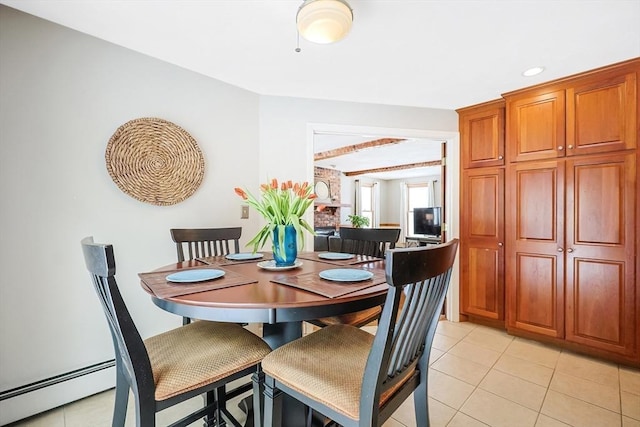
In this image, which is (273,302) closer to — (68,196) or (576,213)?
(68,196)

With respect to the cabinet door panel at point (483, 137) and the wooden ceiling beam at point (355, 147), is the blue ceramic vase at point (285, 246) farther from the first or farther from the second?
the wooden ceiling beam at point (355, 147)

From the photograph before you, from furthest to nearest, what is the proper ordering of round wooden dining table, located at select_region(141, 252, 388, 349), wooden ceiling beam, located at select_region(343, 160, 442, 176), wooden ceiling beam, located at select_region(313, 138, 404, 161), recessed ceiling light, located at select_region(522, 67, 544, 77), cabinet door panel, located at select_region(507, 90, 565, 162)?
1. wooden ceiling beam, located at select_region(343, 160, 442, 176)
2. wooden ceiling beam, located at select_region(313, 138, 404, 161)
3. cabinet door panel, located at select_region(507, 90, 565, 162)
4. recessed ceiling light, located at select_region(522, 67, 544, 77)
5. round wooden dining table, located at select_region(141, 252, 388, 349)

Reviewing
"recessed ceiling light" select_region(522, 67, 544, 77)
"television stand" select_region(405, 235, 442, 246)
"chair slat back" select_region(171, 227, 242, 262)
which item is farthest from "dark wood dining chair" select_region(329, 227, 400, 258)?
"television stand" select_region(405, 235, 442, 246)

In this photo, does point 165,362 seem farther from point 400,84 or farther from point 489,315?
point 489,315

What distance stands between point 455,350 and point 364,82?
2331mm

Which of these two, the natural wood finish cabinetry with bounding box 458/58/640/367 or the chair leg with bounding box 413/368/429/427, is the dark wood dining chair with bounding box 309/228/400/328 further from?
the natural wood finish cabinetry with bounding box 458/58/640/367

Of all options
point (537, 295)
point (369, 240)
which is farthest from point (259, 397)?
point (537, 295)

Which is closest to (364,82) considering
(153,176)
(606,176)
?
(153,176)

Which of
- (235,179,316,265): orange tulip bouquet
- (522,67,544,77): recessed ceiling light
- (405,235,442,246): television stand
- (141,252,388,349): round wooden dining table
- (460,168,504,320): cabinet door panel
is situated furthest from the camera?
(405,235,442,246): television stand

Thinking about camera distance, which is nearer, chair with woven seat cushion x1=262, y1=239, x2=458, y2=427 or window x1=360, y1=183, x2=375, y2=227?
chair with woven seat cushion x1=262, y1=239, x2=458, y2=427

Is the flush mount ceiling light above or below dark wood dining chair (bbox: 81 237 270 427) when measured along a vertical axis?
above

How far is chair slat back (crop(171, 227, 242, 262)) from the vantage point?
1.94m

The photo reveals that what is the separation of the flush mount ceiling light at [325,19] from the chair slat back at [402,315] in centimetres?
111

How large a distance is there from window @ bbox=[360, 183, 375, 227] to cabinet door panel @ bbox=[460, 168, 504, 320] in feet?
19.2
